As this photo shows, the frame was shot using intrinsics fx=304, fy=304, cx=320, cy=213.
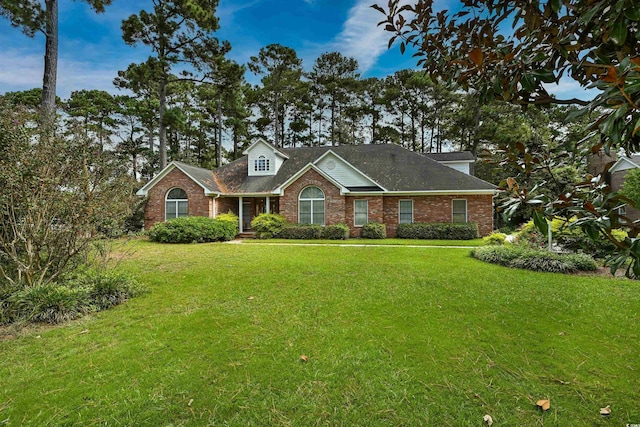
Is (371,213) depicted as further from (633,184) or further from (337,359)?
(337,359)

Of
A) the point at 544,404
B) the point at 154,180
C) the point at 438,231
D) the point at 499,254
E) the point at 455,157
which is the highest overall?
the point at 455,157

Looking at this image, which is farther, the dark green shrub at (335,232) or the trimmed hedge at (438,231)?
the dark green shrub at (335,232)

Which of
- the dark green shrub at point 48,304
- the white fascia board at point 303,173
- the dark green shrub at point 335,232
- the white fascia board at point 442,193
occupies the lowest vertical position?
the dark green shrub at point 48,304

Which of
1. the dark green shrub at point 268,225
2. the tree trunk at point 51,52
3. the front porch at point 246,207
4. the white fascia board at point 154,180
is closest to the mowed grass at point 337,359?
the tree trunk at point 51,52

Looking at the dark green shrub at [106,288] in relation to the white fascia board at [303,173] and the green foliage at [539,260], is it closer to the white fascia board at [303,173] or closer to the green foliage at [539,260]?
the green foliage at [539,260]

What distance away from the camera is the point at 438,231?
701 inches

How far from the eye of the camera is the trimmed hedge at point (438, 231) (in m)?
17.3

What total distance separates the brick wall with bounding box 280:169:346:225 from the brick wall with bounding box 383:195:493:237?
127 inches

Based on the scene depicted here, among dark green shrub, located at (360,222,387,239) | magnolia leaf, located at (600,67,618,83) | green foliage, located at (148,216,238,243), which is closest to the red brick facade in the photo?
dark green shrub, located at (360,222,387,239)

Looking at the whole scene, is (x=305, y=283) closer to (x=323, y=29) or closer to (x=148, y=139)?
(x=323, y=29)

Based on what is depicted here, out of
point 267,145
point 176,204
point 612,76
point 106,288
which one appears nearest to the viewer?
point 612,76

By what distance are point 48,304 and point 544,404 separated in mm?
7197

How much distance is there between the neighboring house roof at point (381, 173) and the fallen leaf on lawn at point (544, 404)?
634 inches

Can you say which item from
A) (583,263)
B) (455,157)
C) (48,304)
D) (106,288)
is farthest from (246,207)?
(583,263)
